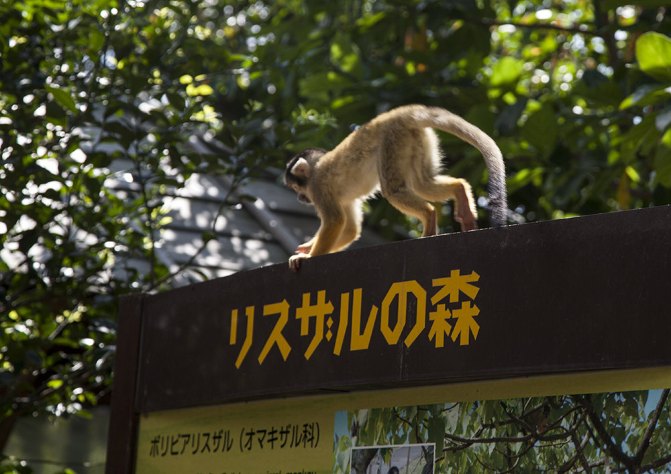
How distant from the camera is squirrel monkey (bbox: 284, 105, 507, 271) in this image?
4297 millimetres

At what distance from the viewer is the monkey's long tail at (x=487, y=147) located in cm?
341

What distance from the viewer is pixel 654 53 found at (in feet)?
15.5

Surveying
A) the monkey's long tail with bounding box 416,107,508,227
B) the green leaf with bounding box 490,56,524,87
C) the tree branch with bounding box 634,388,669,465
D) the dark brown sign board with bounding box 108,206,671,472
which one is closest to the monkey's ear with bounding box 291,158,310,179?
the monkey's long tail with bounding box 416,107,508,227

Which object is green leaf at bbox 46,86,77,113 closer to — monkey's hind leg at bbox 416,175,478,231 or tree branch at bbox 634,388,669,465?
monkey's hind leg at bbox 416,175,478,231

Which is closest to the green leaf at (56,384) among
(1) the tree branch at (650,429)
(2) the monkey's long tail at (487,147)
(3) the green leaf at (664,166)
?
(2) the monkey's long tail at (487,147)

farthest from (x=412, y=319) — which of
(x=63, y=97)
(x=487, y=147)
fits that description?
(x=63, y=97)

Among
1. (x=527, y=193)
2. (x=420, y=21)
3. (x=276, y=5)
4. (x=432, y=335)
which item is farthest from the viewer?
(x=276, y=5)

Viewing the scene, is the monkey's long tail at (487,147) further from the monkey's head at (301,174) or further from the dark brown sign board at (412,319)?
the monkey's head at (301,174)

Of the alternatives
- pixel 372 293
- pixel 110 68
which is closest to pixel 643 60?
pixel 372 293

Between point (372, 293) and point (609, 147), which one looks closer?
point (372, 293)

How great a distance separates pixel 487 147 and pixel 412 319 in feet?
2.79

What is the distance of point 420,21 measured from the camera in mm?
7781

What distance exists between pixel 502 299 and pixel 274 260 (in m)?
4.25

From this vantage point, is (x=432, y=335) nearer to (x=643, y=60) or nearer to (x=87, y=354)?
(x=643, y=60)
